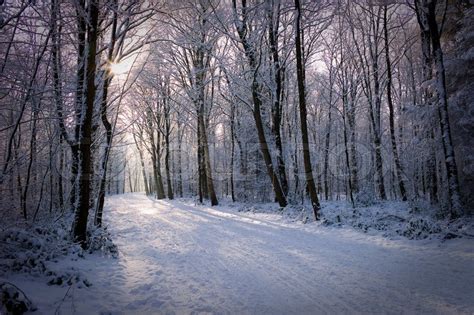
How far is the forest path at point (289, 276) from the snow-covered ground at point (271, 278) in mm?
16

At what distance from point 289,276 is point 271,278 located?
35 centimetres

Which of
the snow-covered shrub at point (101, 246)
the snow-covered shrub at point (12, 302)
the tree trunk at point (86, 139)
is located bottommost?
the snow-covered shrub at point (101, 246)

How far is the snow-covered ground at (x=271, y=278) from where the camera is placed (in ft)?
11.4

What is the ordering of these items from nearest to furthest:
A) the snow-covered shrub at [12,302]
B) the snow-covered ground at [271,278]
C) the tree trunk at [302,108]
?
the snow-covered shrub at [12,302], the snow-covered ground at [271,278], the tree trunk at [302,108]

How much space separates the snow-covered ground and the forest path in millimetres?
16

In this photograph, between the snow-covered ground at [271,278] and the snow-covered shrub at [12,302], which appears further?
the snow-covered ground at [271,278]

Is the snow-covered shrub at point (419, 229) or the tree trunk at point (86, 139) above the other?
the tree trunk at point (86, 139)

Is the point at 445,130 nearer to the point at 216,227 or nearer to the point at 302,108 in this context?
the point at 302,108

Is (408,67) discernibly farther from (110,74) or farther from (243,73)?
(110,74)

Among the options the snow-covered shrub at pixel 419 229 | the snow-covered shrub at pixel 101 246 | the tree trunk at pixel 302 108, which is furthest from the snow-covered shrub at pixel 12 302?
the tree trunk at pixel 302 108

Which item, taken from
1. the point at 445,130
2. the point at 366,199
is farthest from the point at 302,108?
the point at 366,199

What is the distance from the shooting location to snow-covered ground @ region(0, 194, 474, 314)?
347 cm

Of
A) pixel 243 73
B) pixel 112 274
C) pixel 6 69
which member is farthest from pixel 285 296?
pixel 243 73

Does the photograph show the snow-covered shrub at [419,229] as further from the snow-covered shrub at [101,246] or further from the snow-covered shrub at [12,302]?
the snow-covered shrub at [12,302]
